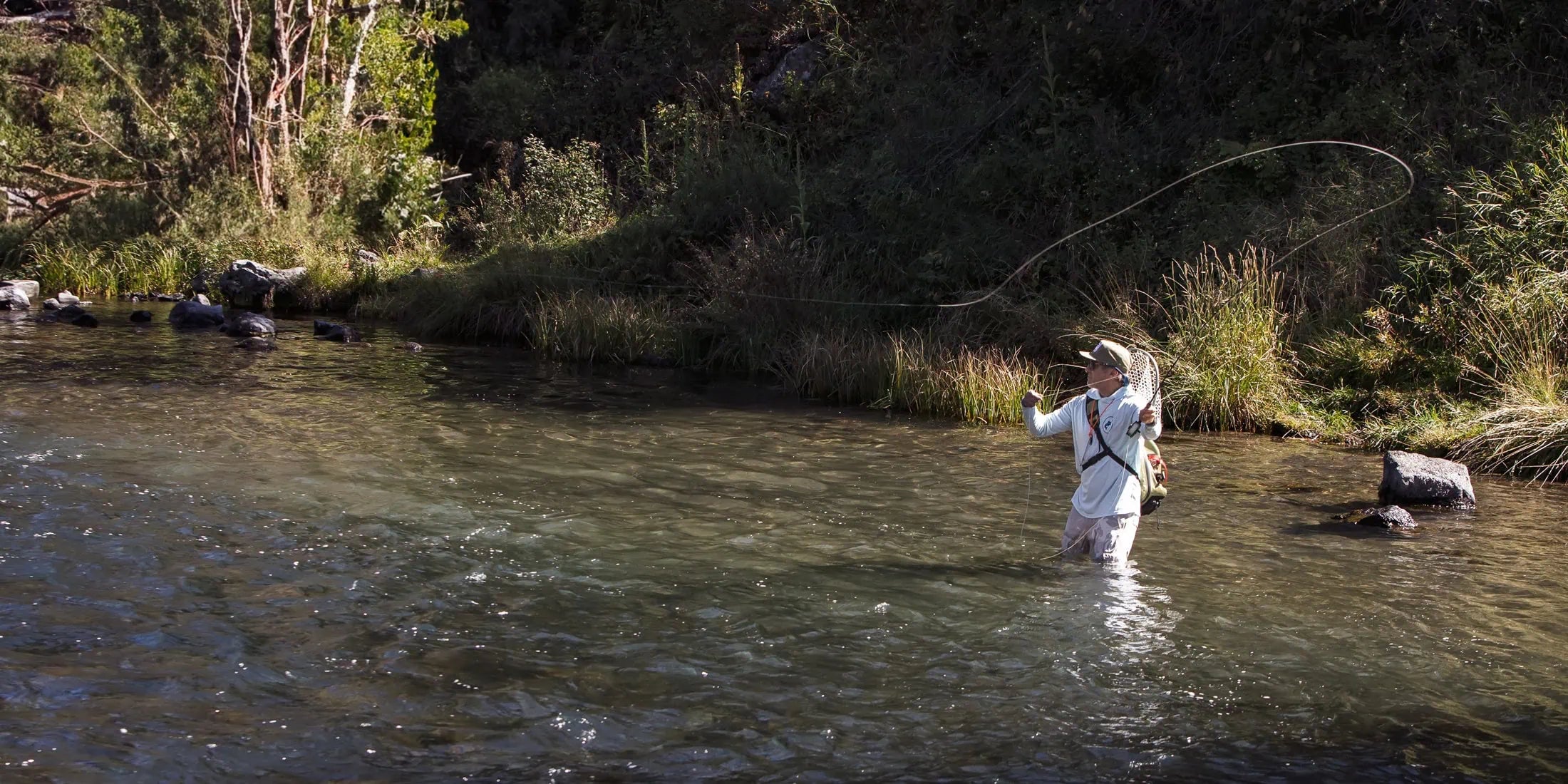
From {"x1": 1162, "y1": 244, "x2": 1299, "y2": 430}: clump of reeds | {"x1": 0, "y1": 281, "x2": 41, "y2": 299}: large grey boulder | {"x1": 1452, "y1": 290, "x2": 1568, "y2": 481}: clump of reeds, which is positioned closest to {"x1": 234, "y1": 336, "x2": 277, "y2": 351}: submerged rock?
{"x1": 0, "y1": 281, "x2": 41, "y2": 299}: large grey boulder

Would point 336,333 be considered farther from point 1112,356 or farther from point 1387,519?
point 1387,519

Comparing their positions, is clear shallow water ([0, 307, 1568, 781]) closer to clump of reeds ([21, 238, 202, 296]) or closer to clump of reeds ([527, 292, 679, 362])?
clump of reeds ([527, 292, 679, 362])

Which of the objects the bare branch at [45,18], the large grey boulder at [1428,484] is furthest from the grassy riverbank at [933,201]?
the bare branch at [45,18]

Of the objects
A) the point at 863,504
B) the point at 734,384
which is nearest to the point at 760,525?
the point at 863,504

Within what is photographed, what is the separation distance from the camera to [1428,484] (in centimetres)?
962

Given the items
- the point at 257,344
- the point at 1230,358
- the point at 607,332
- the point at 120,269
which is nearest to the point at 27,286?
the point at 120,269

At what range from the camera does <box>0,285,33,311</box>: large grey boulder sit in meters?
21.0

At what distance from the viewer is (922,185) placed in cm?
1838

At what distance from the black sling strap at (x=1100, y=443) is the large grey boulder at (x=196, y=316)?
15.2 meters

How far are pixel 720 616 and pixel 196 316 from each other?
1505 centimetres

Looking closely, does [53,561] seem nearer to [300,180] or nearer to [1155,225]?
[1155,225]

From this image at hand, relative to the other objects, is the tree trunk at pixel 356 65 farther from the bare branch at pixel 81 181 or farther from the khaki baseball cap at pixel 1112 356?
the khaki baseball cap at pixel 1112 356

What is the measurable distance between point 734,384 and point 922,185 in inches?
183

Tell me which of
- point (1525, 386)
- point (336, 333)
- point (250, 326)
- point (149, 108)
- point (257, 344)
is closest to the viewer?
point (1525, 386)
